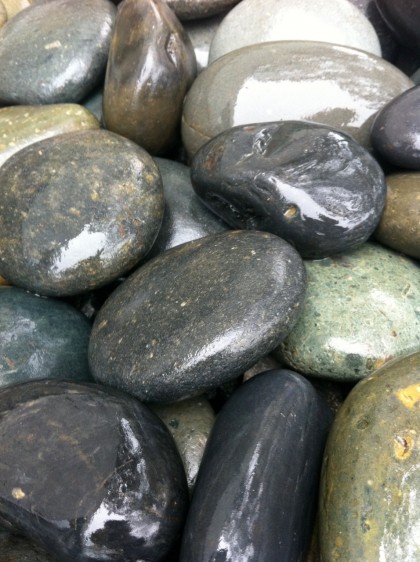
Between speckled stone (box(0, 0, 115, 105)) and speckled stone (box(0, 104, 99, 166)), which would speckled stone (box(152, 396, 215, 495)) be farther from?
speckled stone (box(0, 0, 115, 105))

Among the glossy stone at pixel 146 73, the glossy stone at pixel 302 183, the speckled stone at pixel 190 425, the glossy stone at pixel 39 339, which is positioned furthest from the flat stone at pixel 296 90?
the speckled stone at pixel 190 425

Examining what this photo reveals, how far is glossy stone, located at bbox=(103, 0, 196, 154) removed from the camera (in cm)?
255

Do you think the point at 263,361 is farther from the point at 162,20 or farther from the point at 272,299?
the point at 162,20

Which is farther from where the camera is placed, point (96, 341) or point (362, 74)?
point (362, 74)

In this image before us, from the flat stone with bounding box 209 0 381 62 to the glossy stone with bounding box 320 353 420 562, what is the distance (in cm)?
193

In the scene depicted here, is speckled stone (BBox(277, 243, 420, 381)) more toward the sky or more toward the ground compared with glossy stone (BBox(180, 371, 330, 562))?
more toward the ground

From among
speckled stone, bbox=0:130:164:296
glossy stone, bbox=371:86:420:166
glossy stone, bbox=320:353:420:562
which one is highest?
speckled stone, bbox=0:130:164:296

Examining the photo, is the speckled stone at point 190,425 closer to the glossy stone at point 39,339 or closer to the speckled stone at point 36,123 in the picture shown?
the glossy stone at point 39,339

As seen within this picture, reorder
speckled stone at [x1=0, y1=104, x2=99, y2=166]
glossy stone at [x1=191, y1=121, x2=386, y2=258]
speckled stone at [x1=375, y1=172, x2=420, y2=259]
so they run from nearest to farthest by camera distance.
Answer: glossy stone at [x1=191, y1=121, x2=386, y2=258] < speckled stone at [x1=375, y1=172, x2=420, y2=259] < speckled stone at [x1=0, y1=104, x2=99, y2=166]

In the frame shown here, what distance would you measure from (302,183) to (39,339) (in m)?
1.11

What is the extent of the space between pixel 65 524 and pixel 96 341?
657 millimetres

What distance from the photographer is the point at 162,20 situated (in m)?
2.59

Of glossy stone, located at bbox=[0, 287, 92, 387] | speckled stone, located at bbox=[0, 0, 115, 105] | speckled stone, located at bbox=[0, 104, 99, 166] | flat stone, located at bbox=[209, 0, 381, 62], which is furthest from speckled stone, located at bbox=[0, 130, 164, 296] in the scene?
flat stone, located at bbox=[209, 0, 381, 62]

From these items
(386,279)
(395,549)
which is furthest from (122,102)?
(395,549)
